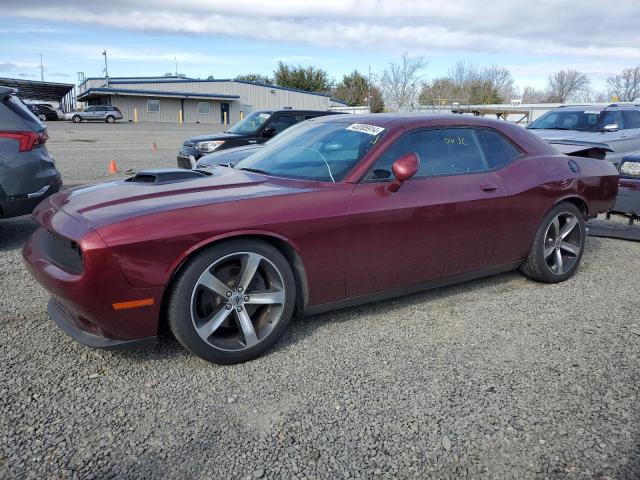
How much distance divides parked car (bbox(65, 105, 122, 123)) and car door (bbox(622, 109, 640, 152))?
4003 cm

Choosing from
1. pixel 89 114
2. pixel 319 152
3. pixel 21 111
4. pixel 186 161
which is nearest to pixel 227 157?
pixel 186 161

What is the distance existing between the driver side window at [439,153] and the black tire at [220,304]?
3.09 ft

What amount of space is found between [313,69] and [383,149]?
221 feet

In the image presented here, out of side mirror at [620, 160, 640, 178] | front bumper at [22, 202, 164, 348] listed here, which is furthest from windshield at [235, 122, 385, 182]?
side mirror at [620, 160, 640, 178]

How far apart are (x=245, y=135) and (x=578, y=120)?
6.67 m

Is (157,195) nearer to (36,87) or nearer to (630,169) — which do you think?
(630,169)

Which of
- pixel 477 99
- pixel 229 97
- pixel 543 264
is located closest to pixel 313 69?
pixel 229 97

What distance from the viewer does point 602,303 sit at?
4234mm

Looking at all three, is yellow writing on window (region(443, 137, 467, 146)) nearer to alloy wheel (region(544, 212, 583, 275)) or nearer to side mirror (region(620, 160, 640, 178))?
alloy wheel (region(544, 212, 583, 275))

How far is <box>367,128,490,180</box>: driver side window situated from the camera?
369 cm

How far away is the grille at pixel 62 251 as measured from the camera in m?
2.88

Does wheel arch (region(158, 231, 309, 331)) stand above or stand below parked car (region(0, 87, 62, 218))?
below

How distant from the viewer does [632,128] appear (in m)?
10.3

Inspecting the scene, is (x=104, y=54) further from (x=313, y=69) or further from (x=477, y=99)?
(x=477, y=99)
